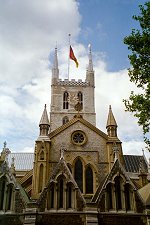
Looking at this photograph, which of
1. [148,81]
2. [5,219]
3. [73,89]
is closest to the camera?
[148,81]

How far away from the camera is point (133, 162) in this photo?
53625mm

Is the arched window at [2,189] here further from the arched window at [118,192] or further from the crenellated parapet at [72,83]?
the crenellated parapet at [72,83]

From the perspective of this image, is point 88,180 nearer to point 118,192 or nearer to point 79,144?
point 79,144

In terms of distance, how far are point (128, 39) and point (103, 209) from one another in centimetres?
1156

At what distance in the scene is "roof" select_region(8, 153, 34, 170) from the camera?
59938mm

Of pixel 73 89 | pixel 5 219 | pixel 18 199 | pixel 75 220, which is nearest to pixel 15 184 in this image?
pixel 18 199

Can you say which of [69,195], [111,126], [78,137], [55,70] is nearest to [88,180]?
[78,137]

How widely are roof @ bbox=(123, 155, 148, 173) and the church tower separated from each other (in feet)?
57.2

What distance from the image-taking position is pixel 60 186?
20797mm

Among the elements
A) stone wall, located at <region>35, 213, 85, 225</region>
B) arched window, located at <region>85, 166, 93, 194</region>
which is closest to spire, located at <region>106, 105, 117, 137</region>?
arched window, located at <region>85, 166, 93, 194</region>

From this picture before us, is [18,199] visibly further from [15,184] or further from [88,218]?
[88,218]

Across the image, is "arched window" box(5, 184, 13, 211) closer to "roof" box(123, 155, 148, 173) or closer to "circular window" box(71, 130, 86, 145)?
"circular window" box(71, 130, 86, 145)

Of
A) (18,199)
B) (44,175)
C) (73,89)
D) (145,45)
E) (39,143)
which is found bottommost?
(18,199)

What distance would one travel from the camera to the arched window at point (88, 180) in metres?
31.0
